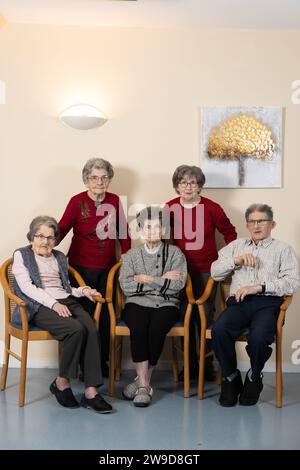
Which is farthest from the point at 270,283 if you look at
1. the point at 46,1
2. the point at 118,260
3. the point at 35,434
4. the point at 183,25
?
the point at 46,1

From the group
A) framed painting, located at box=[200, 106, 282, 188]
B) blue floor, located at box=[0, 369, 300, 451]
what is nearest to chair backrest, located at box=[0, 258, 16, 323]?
blue floor, located at box=[0, 369, 300, 451]

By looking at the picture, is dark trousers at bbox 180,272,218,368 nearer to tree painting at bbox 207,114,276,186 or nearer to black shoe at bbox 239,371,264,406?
black shoe at bbox 239,371,264,406

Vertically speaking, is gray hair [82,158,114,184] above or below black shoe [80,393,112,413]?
above

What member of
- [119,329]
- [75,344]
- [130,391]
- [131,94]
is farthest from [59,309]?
[131,94]

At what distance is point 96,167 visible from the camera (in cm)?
420

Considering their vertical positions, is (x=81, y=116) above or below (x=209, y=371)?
above

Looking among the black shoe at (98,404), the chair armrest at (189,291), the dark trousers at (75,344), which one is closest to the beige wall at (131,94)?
the chair armrest at (189,291)

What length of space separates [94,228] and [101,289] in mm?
407

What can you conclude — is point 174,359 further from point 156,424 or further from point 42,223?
→ point 42,223

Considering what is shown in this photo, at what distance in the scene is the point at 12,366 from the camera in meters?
4.60

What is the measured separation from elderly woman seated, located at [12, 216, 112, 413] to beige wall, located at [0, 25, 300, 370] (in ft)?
2.35

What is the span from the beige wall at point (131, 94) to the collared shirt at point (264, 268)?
2.13ft

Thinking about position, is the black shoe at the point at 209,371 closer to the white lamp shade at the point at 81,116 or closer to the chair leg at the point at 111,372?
the chair leg at the point at 111,372

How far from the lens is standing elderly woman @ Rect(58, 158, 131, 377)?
423 cm
